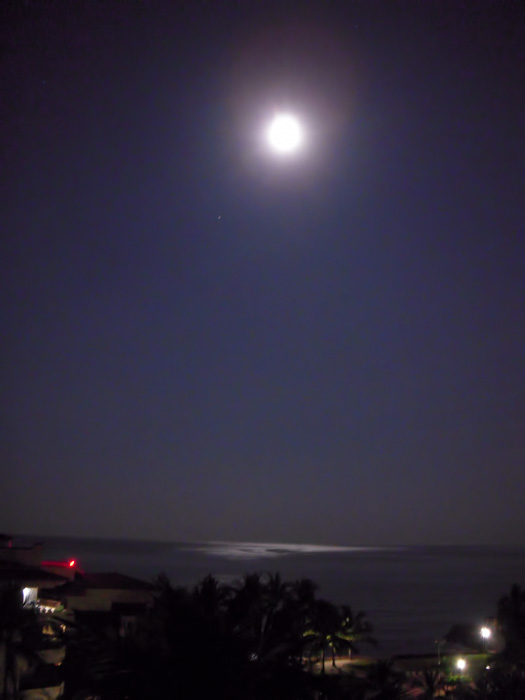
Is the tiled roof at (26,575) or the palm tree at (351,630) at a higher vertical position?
the tiled roof at (26,575)


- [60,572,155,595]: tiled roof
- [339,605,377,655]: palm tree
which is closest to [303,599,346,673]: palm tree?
[339,605,377,655]: palm tree

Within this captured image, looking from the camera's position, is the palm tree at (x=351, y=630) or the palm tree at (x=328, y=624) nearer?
the palm tree at (x=328, y=624)

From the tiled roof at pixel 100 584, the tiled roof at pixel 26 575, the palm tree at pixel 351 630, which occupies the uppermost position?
the tiled roof at pixel 26 575

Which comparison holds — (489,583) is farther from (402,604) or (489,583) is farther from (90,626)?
(90,626)

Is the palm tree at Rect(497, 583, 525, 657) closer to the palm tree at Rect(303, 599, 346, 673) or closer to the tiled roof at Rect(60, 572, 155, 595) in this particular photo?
the palm tree at Rect(303, 599, 346, 673)

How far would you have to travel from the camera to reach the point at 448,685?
3425 cm

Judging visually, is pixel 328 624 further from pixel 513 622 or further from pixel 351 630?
pixel 513 622

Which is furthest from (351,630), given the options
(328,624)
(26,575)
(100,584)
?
(26,575)

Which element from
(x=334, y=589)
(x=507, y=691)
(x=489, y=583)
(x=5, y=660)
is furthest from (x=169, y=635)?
(x=489, y=583)

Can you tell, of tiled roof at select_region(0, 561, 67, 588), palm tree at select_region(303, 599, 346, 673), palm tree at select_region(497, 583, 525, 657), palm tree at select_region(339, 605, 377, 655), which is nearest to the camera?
tiled roof at select_region(0, 561, 67, 588)

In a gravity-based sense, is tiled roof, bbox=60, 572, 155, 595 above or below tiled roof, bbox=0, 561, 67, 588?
below

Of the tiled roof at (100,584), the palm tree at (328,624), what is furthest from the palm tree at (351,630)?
the tiled roof at (100,584)

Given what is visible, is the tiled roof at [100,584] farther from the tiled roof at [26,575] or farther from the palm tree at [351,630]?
the palm tree at [351,630]

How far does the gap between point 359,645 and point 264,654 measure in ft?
249
